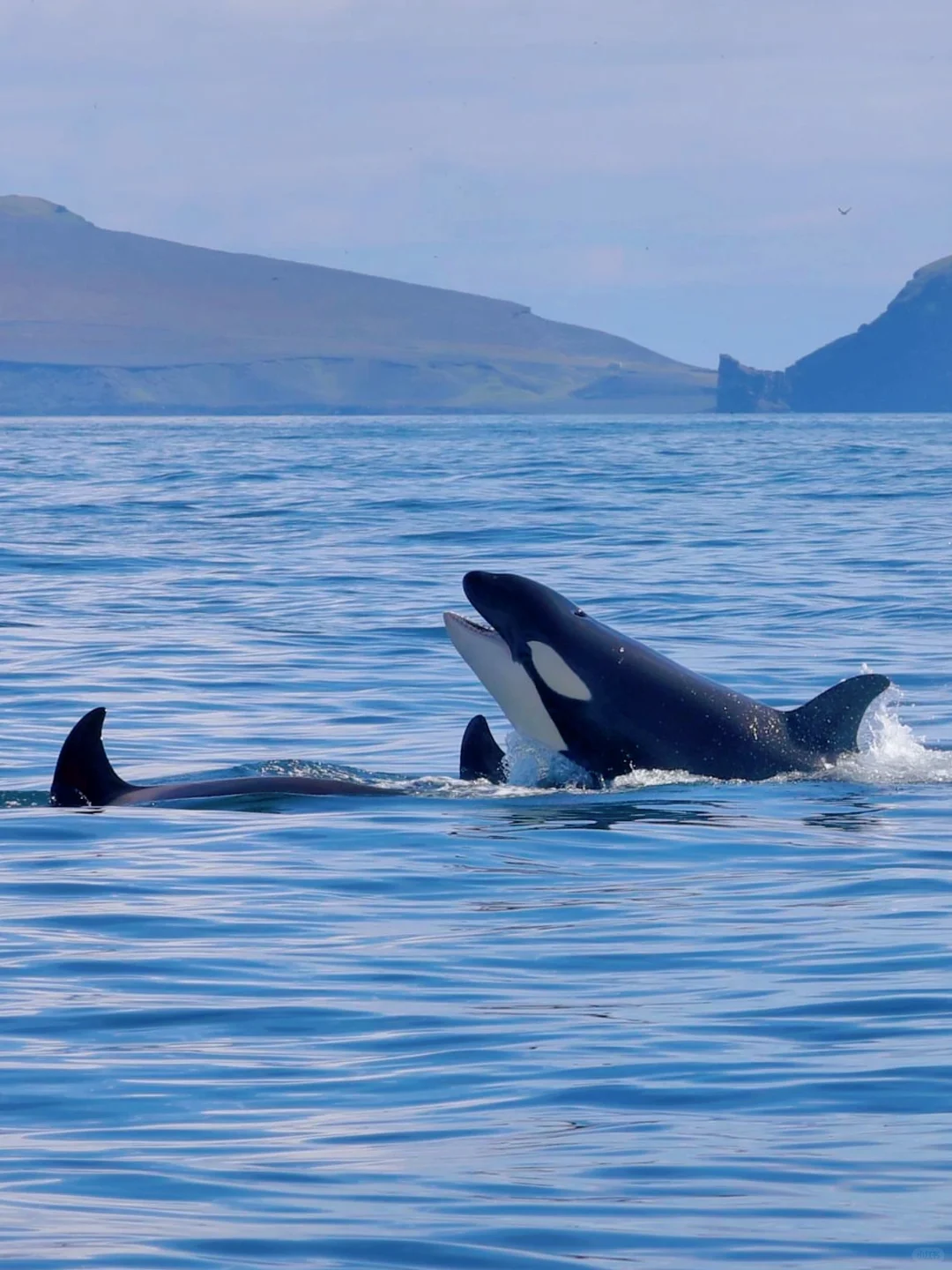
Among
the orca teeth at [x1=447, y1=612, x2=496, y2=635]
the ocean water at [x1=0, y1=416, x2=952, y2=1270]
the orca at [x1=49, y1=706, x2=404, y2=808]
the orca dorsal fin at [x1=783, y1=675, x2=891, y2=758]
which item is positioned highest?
the orca teeth at [x1=447, y1=612, x2=496, y2=635]

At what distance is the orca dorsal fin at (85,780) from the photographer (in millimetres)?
10734

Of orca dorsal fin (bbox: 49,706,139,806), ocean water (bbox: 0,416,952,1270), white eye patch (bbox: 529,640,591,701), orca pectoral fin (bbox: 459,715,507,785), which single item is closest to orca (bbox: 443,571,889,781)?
white eye patch (bbox: 529,640,591,701)

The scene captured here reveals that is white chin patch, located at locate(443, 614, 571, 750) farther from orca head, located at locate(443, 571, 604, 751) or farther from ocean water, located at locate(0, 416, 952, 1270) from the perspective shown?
ocean water, located at locate(0, 416, 952, 1270)

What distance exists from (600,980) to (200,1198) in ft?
8.09

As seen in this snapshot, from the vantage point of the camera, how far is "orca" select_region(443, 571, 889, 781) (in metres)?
11.0

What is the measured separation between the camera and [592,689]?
11.0m

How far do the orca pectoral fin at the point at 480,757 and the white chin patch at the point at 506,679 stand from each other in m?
0.30

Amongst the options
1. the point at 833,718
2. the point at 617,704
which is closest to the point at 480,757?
the point at 617,704

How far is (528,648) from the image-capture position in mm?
11133

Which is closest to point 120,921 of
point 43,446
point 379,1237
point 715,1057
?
point 715,1057

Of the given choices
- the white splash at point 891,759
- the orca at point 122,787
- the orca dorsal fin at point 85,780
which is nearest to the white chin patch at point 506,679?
the orca at point 122,787

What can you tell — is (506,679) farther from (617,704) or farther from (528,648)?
(617,704)

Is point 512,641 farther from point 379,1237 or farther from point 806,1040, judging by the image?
point 379,1237

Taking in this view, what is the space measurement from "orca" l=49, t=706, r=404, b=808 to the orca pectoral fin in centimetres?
40
